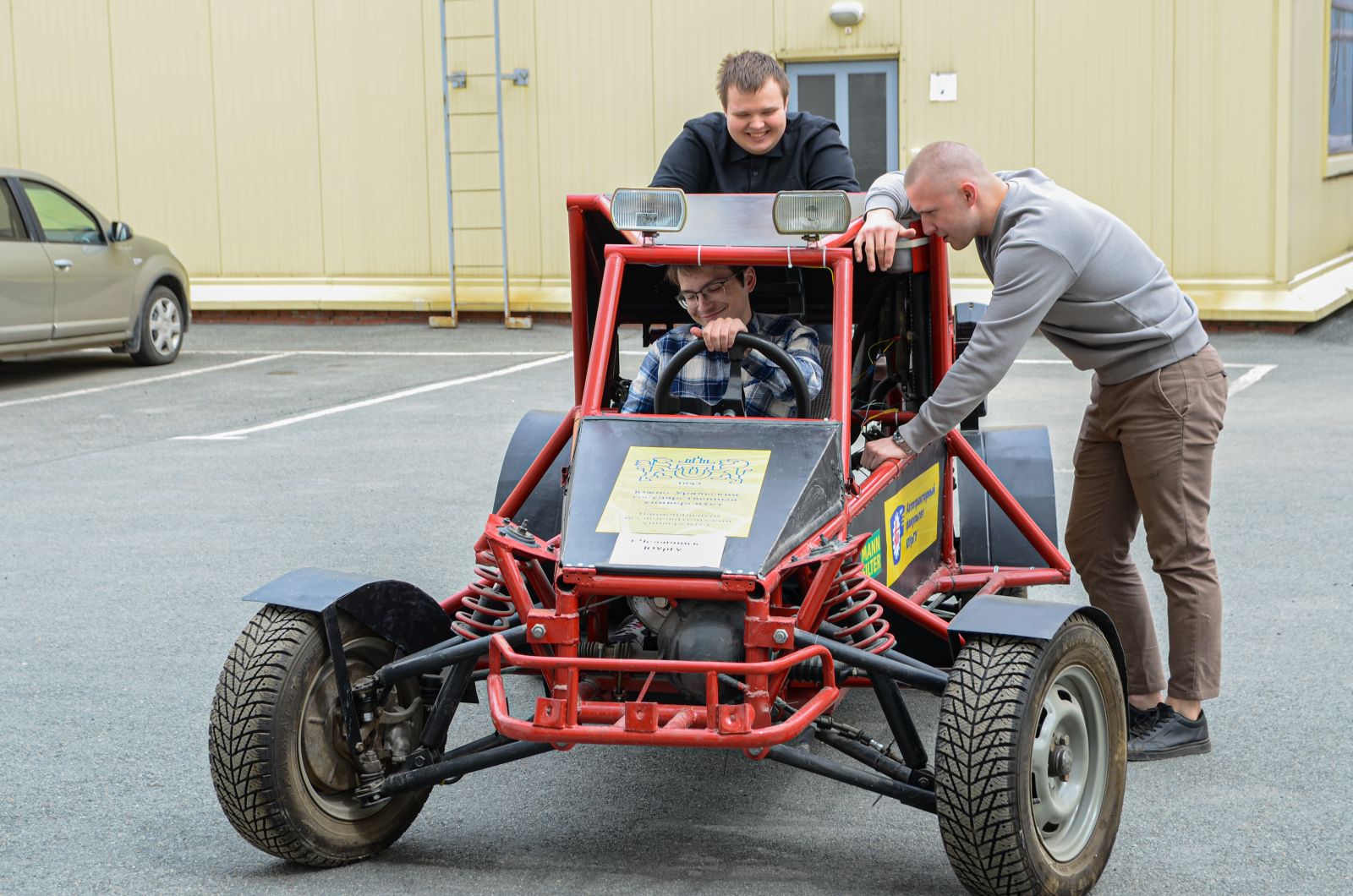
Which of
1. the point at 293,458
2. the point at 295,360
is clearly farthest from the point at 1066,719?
the point at 295,360

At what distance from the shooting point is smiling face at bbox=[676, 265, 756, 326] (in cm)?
473

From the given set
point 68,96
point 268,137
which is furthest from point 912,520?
point 68,96

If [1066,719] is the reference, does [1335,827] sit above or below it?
below

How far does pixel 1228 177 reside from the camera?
1591cm

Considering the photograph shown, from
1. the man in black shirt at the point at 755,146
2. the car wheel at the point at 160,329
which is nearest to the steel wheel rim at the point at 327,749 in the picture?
the man in black shirt at the point at 755,146

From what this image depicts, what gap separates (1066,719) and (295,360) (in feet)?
41.4

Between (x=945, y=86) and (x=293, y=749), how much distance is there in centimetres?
1378

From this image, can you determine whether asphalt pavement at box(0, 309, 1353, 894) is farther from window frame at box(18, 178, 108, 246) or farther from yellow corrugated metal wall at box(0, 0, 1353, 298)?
yellow corrugated metal wall at box(0, 0, 1353, 298)

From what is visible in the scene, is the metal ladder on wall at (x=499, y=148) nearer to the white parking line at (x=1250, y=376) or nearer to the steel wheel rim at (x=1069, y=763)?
the white parking line at (x=1250, y=376)

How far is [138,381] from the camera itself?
14.2 m

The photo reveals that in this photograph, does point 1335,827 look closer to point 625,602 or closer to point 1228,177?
point 625,602

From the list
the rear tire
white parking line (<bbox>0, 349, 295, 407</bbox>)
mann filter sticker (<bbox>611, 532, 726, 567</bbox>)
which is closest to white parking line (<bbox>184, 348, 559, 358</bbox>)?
white parking line (<bbox>0, 349, 295, 407</bbox>)

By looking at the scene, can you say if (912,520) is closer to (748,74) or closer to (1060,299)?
(1060,299)

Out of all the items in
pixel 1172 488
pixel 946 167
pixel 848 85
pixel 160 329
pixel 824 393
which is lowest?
pixel 160 329
